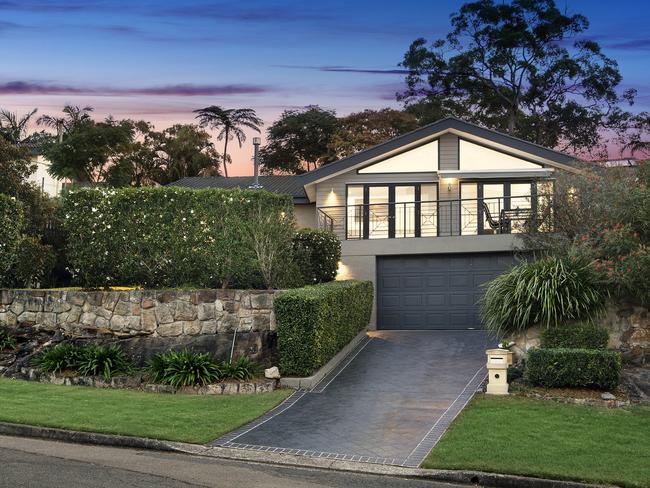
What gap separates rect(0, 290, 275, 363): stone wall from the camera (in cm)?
1536

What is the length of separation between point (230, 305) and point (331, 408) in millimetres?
3752

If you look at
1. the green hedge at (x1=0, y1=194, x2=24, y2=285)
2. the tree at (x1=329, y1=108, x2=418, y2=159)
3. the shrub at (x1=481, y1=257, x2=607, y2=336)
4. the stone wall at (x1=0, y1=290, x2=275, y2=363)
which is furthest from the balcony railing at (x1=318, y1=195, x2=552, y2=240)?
the tree at (x1=329, y1=108, x2=418, y2=159)

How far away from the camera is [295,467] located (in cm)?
959

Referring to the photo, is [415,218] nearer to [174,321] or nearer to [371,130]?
[174,321]

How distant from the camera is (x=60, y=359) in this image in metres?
15.2

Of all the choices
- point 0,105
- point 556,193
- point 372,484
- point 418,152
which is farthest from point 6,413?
point 0,105

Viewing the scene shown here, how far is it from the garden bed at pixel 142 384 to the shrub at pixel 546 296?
4575 mm

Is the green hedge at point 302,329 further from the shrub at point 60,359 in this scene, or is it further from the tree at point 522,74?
the tree at point 522,74

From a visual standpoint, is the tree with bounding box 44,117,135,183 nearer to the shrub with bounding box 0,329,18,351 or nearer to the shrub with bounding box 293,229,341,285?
the shrub with bounding box 293,229,341,285

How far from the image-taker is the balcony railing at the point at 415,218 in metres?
24.5

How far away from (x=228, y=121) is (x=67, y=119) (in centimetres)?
1048

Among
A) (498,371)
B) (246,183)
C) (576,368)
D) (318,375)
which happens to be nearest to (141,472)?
(318,375)

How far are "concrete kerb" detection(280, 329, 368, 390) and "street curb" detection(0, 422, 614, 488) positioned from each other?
169 inches

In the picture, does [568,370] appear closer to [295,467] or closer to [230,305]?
[295,467]
